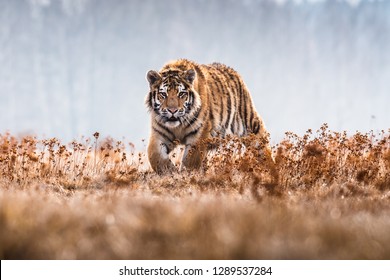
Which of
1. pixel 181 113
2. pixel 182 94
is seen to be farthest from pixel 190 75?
pixel 181 113

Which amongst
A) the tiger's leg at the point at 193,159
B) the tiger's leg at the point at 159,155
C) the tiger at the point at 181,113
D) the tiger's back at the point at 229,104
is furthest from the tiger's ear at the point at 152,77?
the tiger's leg at the point at 193,159

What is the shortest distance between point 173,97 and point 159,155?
1.05 meters

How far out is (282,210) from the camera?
454 centimetres

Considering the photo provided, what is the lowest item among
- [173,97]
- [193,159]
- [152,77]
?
[193,159]

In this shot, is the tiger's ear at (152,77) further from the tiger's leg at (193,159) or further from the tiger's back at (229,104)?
the tiger's leg at (193,159)

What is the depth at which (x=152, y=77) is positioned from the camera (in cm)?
1038

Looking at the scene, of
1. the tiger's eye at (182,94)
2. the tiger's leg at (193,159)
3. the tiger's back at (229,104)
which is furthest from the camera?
the tiger's back at (229,104)

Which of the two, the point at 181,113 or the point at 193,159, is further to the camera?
the point at 181,113

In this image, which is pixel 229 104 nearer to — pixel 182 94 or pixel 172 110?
pixel 182 94

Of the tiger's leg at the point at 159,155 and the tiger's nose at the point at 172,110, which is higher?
the tiger's nose at the point at 172,110

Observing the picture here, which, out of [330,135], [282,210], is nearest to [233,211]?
[282,210]

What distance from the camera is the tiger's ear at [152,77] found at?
10282 millimetres

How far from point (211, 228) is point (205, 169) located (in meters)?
5.71
